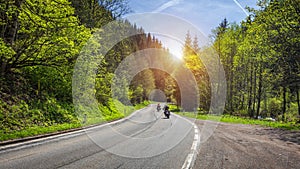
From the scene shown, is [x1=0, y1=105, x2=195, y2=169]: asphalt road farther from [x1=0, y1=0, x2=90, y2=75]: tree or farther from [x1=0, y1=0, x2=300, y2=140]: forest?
[x1=0, y1=0, x2=90, y2=75]: tree

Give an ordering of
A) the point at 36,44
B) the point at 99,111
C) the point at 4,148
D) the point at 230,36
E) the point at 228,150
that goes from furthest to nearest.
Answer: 1. the point at 230,36
2. the point at 99,111
3. the point at 36,44
4. the point at 228,150
5. the point at 4,148

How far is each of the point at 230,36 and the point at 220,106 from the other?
11.3m

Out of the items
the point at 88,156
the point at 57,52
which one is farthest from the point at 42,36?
the point at 88,156

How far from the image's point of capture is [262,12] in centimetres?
2259

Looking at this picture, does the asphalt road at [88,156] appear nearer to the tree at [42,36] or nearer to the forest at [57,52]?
the forest at [57,52]

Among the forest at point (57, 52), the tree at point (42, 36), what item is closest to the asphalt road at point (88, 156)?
the forest at point (57, 52)

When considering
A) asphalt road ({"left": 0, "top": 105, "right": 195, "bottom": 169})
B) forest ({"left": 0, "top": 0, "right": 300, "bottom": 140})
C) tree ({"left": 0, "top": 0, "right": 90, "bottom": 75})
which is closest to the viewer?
asphalt road ({"left": 0, "top": 105, "right": 195, "bottom": 169})

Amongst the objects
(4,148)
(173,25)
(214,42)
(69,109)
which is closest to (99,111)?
(69,109)

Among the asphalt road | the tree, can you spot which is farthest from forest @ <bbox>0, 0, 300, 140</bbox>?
the asphalt road

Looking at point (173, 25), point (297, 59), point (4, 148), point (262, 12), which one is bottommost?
point (4, 148)

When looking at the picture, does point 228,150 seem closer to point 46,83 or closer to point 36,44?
point 36,44

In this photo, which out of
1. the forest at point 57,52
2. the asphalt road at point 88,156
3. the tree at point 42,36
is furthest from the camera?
the tree at point 42,36

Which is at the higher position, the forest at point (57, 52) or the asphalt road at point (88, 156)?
the forest at point (57, 52)

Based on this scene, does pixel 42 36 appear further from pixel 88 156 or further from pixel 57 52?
pixel 88 156
